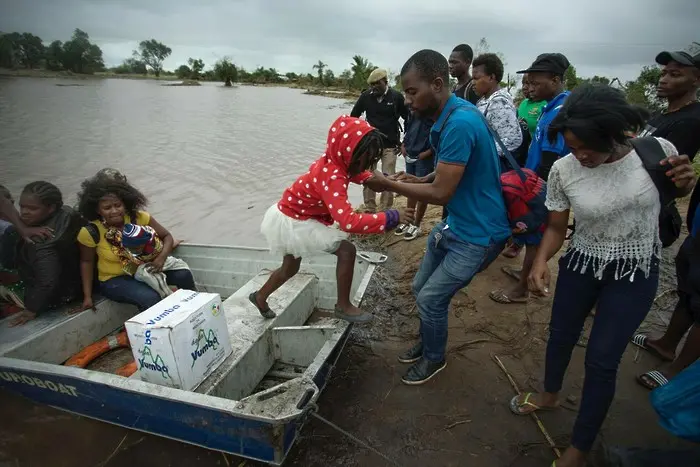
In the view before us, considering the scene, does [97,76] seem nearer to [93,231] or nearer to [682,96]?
[93,231]

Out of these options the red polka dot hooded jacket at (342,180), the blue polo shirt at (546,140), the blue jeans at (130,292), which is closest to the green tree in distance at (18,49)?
the blue jeans at (130,292)

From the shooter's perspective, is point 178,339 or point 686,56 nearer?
point 178,339

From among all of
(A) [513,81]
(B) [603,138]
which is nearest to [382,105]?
(B) [603,138]

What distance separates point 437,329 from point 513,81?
17101 millimetres

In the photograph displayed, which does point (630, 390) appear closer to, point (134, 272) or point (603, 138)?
point (603, 138)

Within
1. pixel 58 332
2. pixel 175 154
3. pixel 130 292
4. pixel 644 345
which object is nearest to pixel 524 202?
pixel 644 345

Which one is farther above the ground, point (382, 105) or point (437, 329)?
point (382, 105)

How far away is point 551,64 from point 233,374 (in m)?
3.53

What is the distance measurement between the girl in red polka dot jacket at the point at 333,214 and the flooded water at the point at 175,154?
3704 mm

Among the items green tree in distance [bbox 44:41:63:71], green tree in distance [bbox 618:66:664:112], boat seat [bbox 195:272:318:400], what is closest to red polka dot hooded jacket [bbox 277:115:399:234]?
boat seat [bbox 195:272:318:400]

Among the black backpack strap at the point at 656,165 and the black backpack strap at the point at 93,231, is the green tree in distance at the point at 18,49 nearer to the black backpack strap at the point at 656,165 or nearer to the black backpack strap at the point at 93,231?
the black backpack strap at the point at 93,231

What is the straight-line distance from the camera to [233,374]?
2.47m

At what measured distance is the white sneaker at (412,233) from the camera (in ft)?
17.4

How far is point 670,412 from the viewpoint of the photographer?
161 cm
